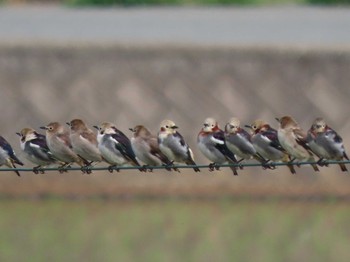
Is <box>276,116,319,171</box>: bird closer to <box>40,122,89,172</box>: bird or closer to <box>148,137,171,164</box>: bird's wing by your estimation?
<box>148,137,171,164</box>: bird's wing

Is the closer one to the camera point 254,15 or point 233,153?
point 233,153

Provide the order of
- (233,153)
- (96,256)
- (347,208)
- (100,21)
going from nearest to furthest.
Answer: (233,153) → (96,256) → (347,208) → (100,21)

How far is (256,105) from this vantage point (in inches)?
928

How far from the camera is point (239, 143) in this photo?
14070 millimetres

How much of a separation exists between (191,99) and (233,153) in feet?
31.6

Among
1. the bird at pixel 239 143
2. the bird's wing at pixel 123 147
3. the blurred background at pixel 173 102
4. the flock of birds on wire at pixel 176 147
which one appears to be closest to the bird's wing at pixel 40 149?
the flock of birds on wire at pixel 176 147

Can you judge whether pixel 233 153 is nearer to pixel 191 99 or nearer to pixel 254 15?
pixel 191 99

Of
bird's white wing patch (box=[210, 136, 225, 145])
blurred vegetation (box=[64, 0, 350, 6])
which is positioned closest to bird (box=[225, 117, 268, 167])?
bird's white wing patch (box=[210, 136, 225, 145])

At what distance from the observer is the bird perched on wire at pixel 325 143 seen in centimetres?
1388

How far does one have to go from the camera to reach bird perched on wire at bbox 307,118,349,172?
45.5 ft

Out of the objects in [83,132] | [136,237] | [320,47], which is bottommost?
[136,237]

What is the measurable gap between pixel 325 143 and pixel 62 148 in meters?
1.87

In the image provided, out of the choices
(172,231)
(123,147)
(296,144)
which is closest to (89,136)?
(123,147)

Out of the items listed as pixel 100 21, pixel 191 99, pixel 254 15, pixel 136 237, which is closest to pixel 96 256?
pixel 136 237
